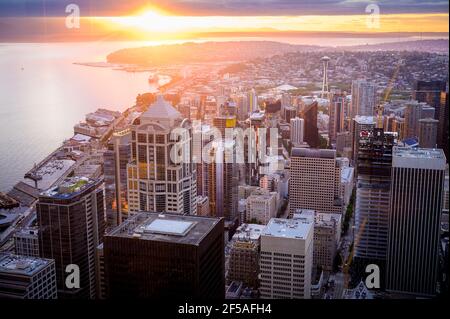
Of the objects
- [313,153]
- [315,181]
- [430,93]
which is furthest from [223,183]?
[430,93]

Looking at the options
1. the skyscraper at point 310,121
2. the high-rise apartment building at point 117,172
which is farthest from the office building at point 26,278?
the skyscraper at point 310,121

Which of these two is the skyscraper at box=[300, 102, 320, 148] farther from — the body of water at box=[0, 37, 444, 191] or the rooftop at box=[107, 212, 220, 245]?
the rooftop at box=[107, 212, 220, 245]

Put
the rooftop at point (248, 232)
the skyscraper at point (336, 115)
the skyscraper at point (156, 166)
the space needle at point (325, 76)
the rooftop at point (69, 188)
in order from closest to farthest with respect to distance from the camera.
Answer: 1. the rooftop at point (69, 188)
2. the skyscraper at point (156, 166)
3. the rooftop at point (248, 232)
4. the space needle at point (325, 76)
5. the skyscraper at point (336, 115)

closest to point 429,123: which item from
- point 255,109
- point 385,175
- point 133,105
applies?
point 385,175

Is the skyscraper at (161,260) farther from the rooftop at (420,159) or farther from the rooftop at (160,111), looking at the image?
the rooftop at (420,159)

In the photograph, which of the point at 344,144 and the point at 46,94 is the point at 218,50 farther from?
the point at 344,144

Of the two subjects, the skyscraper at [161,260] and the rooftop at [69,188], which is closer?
the skyscraper at [161,260]

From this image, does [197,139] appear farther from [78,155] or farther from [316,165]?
[316,165]
